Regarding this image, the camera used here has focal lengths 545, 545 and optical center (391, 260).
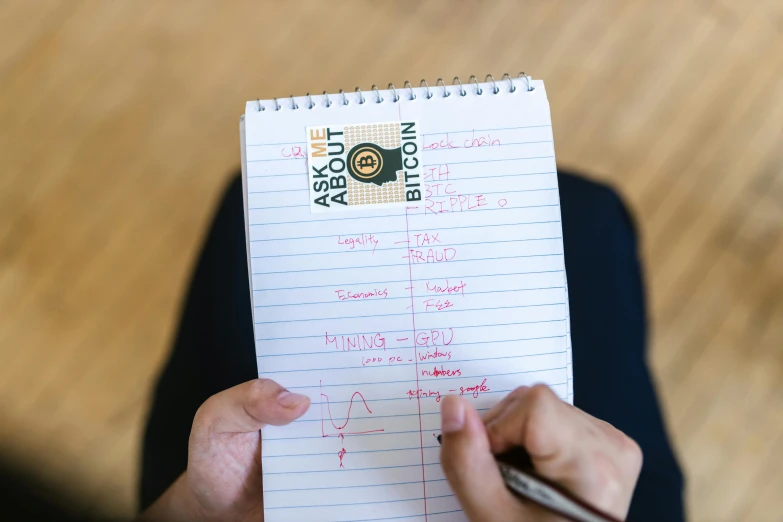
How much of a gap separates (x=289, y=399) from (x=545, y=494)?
231mm

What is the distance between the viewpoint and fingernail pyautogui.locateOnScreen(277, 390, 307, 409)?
1.60ft

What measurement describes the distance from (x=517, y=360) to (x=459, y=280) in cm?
9

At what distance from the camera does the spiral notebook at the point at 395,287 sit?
1.69 feet

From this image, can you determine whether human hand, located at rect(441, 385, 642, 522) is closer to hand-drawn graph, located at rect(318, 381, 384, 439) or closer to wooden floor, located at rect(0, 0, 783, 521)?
hand-drawn graph, located at rect(318, 381, 384, 439)

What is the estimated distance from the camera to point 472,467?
0.41 meters

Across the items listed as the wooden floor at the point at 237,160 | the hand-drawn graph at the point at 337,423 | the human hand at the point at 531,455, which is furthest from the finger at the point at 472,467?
the wooden floor at the point at 237,160

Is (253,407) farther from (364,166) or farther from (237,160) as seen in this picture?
(237,160)

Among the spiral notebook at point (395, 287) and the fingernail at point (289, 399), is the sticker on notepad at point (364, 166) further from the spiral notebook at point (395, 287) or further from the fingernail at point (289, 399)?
the fingernail at point (289, 399)

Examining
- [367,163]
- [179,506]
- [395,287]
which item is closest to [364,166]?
[367,163]

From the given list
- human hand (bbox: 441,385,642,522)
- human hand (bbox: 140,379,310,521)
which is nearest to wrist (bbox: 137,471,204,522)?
human hand (bbox: 140,379,310,521)

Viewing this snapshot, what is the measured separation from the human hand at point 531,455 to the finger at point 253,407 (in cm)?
15

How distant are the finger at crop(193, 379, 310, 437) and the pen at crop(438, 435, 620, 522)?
19 centimetres

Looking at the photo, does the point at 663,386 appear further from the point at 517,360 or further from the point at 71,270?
the point at 71,270

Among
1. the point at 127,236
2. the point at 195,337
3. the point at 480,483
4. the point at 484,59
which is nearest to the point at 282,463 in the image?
the point at 480,483
